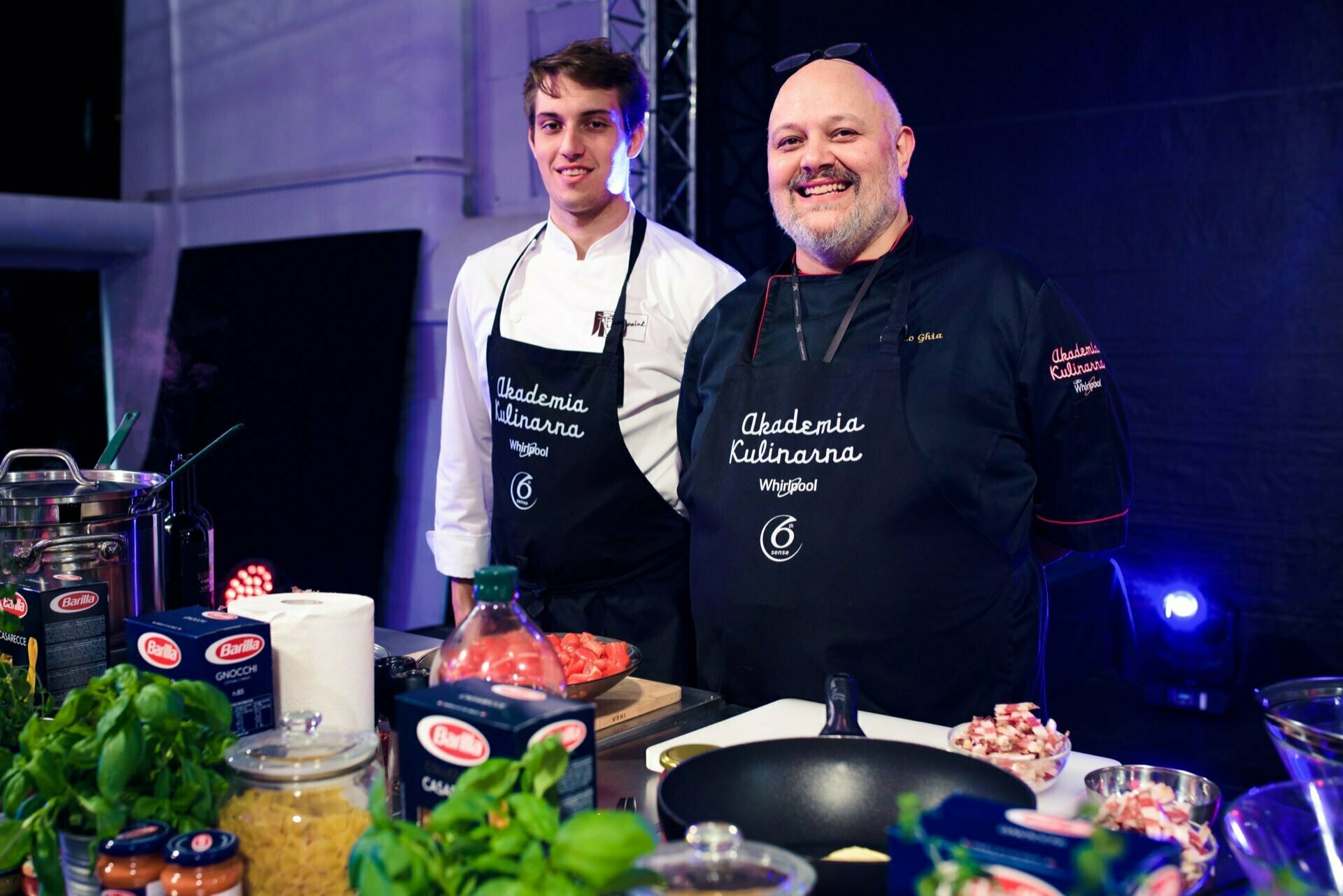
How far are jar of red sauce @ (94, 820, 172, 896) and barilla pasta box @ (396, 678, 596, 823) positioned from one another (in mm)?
177

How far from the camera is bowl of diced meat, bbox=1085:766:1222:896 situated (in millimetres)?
908

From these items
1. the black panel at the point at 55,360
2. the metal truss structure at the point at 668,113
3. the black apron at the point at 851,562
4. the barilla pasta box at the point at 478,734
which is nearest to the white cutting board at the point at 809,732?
the black apron at the point at 851,562

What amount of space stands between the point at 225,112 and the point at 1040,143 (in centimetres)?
493

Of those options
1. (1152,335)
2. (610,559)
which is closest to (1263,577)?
(1152,335)

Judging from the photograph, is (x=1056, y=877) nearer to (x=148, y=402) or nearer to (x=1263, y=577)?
(x=1263, y=577)

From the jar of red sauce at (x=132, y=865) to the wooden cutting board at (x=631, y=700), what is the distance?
0.62 metres

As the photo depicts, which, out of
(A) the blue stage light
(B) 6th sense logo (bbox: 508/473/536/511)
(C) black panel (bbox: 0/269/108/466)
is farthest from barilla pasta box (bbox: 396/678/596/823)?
(C) black panel (bbox: 0/269/108/466)

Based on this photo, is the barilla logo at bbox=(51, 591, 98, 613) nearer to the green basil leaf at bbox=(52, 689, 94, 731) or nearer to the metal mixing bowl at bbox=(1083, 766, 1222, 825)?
the green basil leaf at bbox=(52, 689, 94, 731)

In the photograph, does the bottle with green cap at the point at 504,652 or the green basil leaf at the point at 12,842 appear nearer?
the green basil leaf at the point at 12,842

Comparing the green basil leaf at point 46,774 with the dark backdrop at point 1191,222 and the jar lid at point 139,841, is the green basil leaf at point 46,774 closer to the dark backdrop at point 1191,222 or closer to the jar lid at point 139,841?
the jar lid at point 139,841

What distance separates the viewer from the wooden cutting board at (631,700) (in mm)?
1422

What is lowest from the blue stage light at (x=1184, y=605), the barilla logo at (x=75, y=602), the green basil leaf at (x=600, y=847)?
the blue stage light at (x=1184, y=605)

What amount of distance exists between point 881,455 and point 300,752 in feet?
3.35

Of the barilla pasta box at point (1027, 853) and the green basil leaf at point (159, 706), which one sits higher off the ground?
the green basil leaf at point (159, 706)
